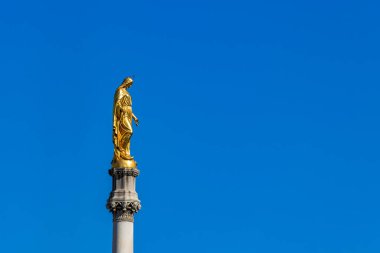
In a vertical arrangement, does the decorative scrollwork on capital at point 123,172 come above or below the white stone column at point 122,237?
above

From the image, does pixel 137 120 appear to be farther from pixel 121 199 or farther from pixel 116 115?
pixel 121 199

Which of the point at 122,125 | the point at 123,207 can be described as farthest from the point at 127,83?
the point at 123,207

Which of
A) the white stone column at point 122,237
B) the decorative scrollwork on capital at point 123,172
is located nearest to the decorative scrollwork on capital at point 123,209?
the white stone column at point 122,237

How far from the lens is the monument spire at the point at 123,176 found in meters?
51.3

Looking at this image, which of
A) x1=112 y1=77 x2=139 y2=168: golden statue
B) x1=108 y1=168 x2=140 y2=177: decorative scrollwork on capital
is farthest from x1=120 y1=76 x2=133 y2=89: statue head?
x1=108 y1=168 x2=140 y2=177: decorative scrollwork on capital

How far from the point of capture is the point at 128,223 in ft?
169

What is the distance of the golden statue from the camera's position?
174ft

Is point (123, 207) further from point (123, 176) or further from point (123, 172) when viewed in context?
point (123, 172)

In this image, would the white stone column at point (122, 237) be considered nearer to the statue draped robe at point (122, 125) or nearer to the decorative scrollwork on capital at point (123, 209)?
the decorative scrollwork on capital at point (123, 209)

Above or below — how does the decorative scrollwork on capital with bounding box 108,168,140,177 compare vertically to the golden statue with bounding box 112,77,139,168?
below

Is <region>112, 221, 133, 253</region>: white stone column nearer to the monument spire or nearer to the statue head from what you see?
the monument spire

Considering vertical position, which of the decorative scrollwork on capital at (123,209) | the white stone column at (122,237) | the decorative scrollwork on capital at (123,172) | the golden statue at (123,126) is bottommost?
the white stone column at (122,237)

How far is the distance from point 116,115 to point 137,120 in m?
1.41

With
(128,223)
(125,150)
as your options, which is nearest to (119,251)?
(128,223)
